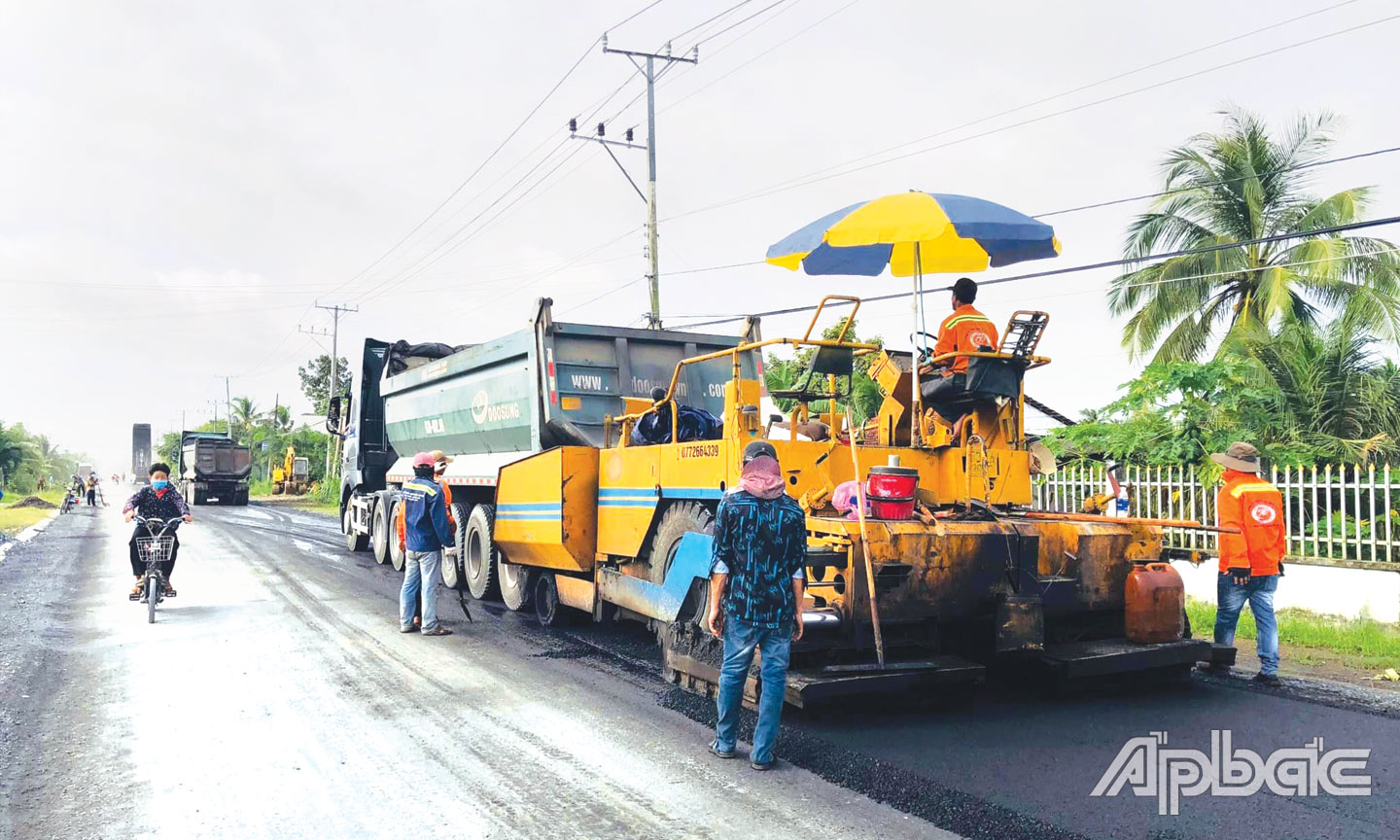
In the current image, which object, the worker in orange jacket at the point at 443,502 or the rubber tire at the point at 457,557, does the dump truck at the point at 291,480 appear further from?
the rubber tire at the point at 457,557

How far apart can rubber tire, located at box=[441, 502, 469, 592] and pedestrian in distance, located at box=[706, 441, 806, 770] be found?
19.1ft

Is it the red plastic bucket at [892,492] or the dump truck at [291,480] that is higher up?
the red plastic bucket at [892,492]

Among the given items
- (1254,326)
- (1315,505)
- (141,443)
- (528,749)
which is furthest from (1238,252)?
(141,443)

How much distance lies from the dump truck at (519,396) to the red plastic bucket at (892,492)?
136 inches

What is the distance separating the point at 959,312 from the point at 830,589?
7.81 feet

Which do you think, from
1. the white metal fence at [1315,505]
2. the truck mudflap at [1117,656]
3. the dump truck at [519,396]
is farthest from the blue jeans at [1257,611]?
the dump truck at [519,396]

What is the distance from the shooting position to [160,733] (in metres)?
5.39

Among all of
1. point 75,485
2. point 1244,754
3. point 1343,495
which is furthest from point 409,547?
point 75,485

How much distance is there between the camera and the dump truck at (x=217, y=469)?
38.2 meters

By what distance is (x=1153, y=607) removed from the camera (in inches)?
244

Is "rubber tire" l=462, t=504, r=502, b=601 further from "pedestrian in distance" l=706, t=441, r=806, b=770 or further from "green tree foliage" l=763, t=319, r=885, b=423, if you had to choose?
"pedestrian in distance" l=706, t=441, r=806, b=770

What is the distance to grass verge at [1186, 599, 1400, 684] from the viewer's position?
295 inches

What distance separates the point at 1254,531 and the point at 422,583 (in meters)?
6.55

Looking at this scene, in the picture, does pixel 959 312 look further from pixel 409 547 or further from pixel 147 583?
pixel 147 583
